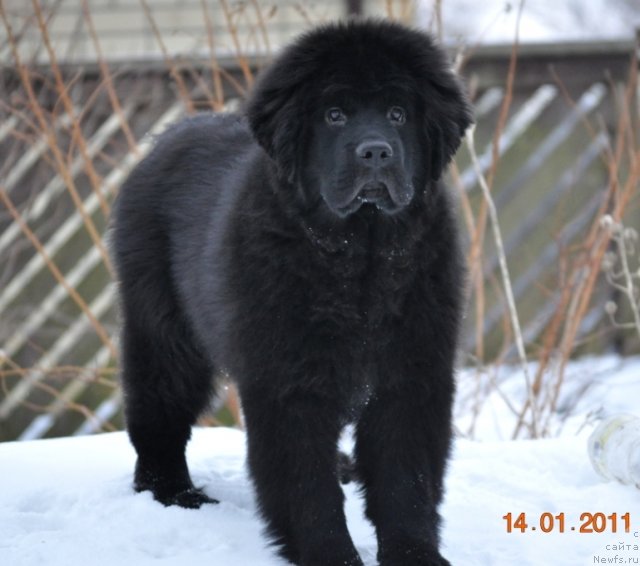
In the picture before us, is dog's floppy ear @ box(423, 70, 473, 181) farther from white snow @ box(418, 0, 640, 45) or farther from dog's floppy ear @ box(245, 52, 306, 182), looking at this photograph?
white snow @ box(418, 0, 640, 45)

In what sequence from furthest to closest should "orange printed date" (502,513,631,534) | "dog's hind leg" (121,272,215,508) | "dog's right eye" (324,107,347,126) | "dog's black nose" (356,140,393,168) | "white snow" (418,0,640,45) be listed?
"white snow" (418,0,640,45) → "dog's hind leg" (121,272,215,508) → "orange printed date" (502,513,631,534) → "dog's right eye" (324,107,347,126) → "dog's black nose" (356,140,393,168)

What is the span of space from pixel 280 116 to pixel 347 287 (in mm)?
458

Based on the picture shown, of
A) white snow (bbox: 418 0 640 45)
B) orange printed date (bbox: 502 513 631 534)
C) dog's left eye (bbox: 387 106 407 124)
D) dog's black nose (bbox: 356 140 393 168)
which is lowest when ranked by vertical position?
white snow (bbox: 418 0 640 45)

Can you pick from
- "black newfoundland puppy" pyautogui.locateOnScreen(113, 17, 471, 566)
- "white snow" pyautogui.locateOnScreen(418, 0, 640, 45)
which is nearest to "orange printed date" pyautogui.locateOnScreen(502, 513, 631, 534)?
"black newfoundland puppy" pyautogui.locateOnScreen(113, 17, 471, 566)

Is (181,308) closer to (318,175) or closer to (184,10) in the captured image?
(318,175)

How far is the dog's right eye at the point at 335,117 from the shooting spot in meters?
2.76

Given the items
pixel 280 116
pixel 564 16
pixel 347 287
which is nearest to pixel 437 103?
pixel 280 116

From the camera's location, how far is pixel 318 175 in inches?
109

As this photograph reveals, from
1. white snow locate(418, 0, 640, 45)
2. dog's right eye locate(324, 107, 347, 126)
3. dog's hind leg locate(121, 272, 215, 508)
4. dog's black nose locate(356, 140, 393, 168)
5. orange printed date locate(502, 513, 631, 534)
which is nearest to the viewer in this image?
dog's black nose locate(356, 140, 393, 168)

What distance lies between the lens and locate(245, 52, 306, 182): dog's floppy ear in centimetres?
279

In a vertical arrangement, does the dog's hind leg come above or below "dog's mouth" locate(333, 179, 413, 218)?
below

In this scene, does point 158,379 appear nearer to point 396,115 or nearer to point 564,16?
point 396,115

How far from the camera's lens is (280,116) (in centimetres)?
280

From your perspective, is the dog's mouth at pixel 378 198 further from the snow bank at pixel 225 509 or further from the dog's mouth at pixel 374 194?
the snow bank at pixel 225 509
